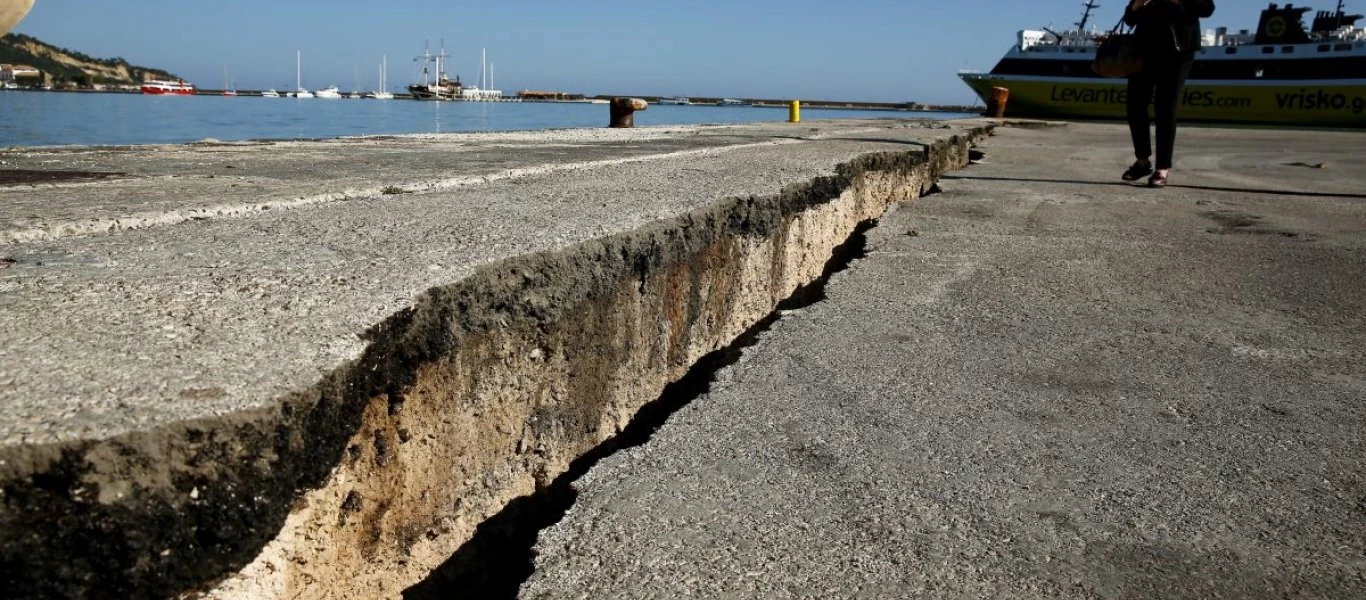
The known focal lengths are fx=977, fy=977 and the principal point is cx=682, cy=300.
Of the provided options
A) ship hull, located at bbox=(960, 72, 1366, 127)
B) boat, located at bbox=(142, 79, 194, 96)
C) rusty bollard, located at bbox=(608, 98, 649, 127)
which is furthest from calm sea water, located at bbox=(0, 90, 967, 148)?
boat, located at bbox=(142, 79, 194, 96)

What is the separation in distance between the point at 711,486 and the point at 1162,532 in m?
0.68

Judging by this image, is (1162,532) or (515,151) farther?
(515,151)

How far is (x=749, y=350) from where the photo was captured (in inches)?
91.7

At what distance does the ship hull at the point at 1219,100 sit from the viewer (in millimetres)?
28094

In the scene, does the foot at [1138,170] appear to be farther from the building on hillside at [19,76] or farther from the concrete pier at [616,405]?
the building on hillside at [19,76]

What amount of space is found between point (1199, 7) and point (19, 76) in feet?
361

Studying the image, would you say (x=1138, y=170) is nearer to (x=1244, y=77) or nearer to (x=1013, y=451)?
(x=1013, y=451)

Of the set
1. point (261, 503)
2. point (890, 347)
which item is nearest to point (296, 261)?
point (261, 503)

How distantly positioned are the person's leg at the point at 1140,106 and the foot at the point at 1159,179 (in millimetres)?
196

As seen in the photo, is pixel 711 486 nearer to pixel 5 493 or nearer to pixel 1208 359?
pixel 5 493

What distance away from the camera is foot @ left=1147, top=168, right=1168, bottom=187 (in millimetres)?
6000

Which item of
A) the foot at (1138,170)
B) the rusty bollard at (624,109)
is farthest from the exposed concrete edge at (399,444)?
the rusty bollard at (624,109)

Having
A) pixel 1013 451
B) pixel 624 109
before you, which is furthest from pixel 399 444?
pixel 624 109

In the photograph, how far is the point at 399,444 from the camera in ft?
4.87
